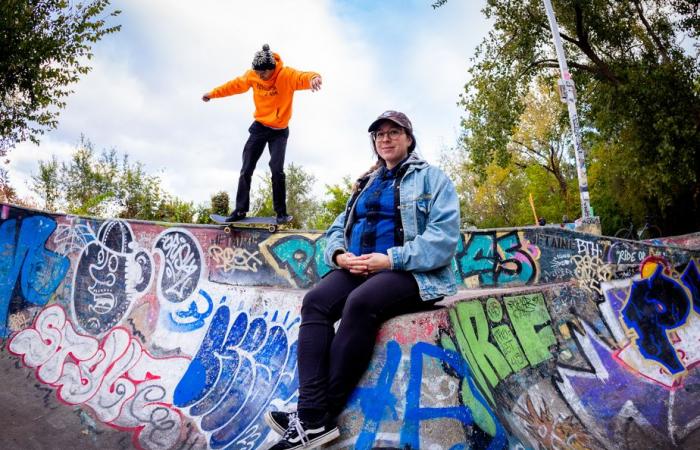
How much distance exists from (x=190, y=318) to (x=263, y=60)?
11.7 feet

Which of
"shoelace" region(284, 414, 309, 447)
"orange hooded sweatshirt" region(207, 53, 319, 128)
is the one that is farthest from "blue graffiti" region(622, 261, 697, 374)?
"orange hooded sweatshirt" region(207, 53, 319, 128)

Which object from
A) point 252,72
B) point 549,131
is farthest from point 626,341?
point 549,131

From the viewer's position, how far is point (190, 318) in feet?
15.5

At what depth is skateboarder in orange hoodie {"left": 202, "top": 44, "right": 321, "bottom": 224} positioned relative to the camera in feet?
20.2

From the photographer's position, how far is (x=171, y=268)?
17.3 feet

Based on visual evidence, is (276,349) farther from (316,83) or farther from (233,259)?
(316,83)

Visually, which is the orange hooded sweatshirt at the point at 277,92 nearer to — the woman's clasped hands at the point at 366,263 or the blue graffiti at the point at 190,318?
the blue graffiti at the point at 190,318

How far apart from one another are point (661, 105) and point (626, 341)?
11279mm

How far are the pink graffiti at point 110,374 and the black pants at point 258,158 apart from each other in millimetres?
2445

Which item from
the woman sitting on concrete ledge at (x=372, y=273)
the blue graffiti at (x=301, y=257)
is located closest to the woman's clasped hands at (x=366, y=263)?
the woman sitting on concrete ledge at (x=372, y=273)

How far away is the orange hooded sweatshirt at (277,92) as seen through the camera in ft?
20.2

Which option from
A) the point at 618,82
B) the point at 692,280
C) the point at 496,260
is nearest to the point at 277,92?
the point at 496,260

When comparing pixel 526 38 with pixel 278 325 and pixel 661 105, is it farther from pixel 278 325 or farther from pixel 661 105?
pixel 278 325

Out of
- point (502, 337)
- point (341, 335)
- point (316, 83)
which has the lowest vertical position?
point (502, 337)
